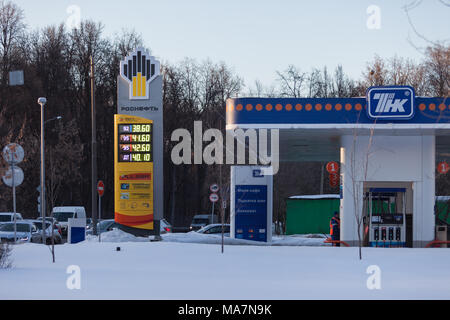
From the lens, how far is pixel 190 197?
2566 inches

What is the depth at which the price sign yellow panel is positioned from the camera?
28391mm

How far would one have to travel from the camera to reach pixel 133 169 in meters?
28.5

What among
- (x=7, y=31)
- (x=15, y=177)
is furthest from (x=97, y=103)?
(x=15, y=177)

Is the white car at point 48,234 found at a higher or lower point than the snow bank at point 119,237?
lower

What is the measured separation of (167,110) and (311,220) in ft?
67.9

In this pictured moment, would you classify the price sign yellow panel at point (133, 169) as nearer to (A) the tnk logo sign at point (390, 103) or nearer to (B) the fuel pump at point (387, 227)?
(B) the fuel pump at point (387, 227)

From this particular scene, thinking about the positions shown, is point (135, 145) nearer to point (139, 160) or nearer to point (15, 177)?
point (139, 160)

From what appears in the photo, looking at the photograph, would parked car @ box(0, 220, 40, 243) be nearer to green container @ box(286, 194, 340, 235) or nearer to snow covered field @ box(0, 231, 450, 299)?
snow covered field @ box(0, 231, 450, 299)

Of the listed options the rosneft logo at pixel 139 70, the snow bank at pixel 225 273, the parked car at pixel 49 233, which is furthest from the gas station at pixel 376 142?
the parked car at pixel 49 233

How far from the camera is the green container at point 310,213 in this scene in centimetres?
4056

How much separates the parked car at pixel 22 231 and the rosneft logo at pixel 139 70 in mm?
7591

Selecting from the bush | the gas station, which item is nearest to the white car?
the gas station

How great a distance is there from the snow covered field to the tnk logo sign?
4074 millimetres
